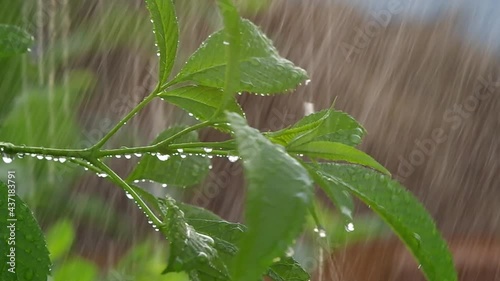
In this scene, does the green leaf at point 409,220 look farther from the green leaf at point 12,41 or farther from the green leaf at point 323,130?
the green leaf at point 12,41

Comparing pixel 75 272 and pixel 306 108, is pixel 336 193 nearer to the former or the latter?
pixel 75 272

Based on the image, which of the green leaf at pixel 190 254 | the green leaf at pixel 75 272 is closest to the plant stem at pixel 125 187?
the green leaf at pixel 190 254

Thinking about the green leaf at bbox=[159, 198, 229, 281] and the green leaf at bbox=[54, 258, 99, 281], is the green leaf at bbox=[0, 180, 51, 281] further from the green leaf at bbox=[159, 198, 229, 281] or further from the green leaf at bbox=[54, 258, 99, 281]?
the green leaf at bbox=[54, 258, 99, 281]

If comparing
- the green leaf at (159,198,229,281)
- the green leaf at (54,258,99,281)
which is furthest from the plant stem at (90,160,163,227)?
the green leaf at (54,258,99,281)

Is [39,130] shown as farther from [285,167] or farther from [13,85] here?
[285,167]

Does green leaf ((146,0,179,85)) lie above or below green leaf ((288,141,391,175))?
above

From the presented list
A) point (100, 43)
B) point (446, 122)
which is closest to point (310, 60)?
point (446, 122)
